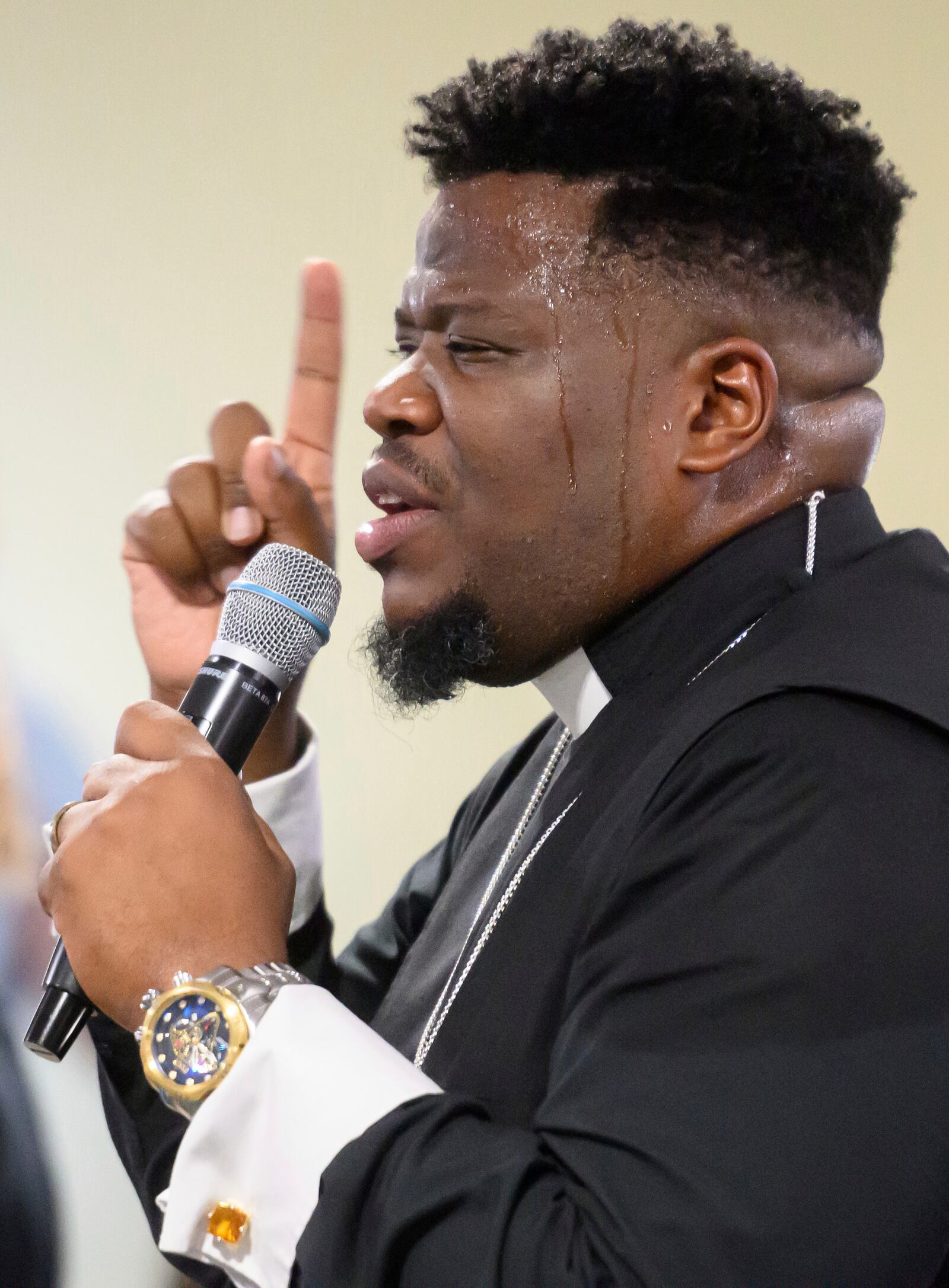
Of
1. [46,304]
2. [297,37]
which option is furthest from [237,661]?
[297,37]

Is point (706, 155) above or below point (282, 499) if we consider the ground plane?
above

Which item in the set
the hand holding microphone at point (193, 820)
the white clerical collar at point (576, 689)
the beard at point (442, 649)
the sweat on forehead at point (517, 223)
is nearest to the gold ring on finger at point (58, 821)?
the hand holding microphone at point (193, 820)

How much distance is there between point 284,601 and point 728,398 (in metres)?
0.38

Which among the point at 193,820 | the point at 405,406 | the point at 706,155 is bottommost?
the point at 193,820

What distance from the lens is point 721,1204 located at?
0.65 metres

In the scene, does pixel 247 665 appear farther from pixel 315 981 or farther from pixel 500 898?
pixel 315 981

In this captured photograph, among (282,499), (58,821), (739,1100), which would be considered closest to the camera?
(739,1100)

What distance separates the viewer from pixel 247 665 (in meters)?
0.99

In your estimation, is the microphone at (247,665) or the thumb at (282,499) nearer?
the microphone at (247,665)

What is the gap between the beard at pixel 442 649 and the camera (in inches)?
41.3

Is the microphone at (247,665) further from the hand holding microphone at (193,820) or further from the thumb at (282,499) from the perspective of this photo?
the thumb at (282,499)

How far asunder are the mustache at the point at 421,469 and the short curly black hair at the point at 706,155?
0.72ft

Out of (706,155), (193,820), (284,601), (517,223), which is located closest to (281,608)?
(284,601)

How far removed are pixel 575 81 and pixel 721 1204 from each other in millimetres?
824
